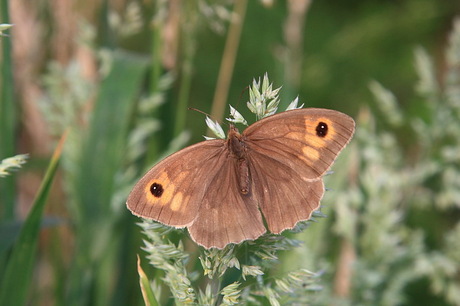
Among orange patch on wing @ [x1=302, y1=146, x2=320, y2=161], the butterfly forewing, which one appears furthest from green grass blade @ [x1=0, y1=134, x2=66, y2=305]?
orange patch on wing @ [x1=302, y1=146, x2=320, y2=161]

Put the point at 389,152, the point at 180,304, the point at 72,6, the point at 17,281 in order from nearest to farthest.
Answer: the point at 180,304
the point at 17,281
the point at 389,152
the point at 72,6

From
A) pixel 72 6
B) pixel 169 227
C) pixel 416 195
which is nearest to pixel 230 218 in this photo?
pixel 169 227

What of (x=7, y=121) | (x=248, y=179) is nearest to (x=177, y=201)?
(x=248, y=179)

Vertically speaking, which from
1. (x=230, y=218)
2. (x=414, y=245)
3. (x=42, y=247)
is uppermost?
(x=230, y=218)

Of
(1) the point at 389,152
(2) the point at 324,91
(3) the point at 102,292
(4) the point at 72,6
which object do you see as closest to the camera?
(3) the point at 102,292

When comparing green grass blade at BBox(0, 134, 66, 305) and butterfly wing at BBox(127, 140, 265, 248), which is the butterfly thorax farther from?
green grass blade at BBox(0, 134, 66, 305)

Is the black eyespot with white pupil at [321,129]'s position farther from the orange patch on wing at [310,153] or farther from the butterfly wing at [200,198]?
the butterfly wing at [200,198]

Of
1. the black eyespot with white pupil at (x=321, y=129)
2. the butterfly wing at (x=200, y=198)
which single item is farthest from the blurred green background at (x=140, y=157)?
the black eyespot with white pupil at (x=321, y=129)

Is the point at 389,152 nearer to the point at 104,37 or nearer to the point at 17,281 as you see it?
the point at 104,37
